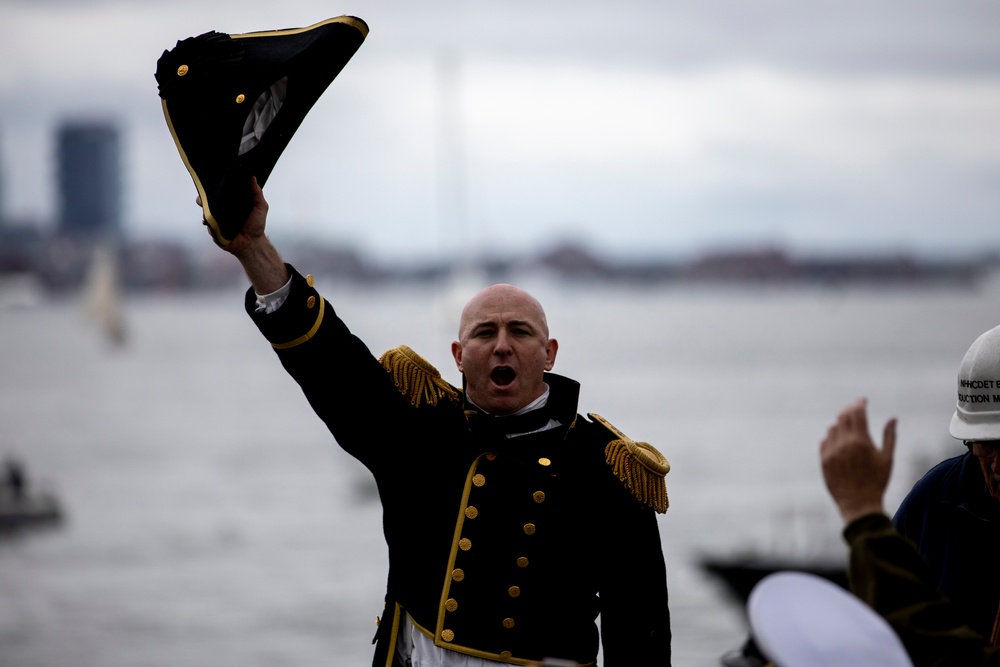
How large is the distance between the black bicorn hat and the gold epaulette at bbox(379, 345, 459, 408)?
0.74 m

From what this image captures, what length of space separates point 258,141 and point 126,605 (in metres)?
32.3

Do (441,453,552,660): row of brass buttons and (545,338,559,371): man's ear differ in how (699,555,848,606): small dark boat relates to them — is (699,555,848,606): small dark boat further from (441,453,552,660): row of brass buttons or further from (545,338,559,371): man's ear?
(441,453,552,660): row of brass buttons

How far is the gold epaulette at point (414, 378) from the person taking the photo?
445cm

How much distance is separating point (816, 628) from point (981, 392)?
115cm

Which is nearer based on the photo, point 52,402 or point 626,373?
point 52,402

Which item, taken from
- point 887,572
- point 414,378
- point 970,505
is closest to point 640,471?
point 414,378

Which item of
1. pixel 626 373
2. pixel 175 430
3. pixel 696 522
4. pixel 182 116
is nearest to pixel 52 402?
pixel 175 430

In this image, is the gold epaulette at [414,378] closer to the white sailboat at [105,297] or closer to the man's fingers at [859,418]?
the man's fingers at [859,418]

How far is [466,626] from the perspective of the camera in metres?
4.19

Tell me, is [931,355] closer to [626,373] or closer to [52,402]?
[626,373]

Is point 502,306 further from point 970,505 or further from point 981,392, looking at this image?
point 970,505

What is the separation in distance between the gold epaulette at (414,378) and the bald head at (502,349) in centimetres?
17

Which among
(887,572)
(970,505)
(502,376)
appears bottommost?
(887,572)

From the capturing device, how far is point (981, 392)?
3.81 meters
